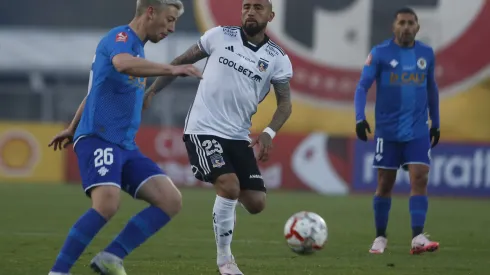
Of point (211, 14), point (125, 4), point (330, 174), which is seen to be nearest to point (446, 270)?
point (330, 174)

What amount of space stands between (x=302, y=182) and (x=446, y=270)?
12063mm

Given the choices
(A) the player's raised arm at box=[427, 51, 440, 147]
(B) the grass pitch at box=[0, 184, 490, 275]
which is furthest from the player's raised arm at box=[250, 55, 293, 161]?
(A) the player's raised arm at box=[427, 51, 440, 147]

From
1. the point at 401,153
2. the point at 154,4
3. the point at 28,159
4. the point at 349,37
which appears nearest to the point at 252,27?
the point at 154,4

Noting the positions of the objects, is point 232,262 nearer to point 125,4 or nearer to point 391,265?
point 391,265

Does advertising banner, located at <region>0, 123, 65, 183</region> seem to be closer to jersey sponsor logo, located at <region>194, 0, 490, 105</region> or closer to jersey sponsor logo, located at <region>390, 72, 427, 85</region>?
jersey sponsor logo, located at <region>194, 0, 490, 105</region>

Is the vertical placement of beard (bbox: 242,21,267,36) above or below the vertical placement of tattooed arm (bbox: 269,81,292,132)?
above

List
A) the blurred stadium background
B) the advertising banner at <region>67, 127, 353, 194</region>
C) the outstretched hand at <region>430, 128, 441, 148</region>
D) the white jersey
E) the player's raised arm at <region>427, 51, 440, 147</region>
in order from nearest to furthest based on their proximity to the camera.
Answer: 1. the white jersey
2. the player's raised arm at <region>427, 51, 440, 147</region>
3. the outstretched hand at <region>430, 128, 441, 148</region>
4. the blurred stadium background
5. the advertising banner at <region>67, 127, 353, 194</region>

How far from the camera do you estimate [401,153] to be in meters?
10.8

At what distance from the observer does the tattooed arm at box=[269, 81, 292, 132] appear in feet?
28.5

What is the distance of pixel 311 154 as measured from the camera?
21.0 meters

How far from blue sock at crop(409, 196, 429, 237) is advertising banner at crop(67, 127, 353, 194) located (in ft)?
33.5

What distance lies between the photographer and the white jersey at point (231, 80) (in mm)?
8570

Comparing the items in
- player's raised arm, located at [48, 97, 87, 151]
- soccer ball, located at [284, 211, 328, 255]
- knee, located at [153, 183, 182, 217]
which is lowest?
soccer ball, located at [284, 211, 328, 255]

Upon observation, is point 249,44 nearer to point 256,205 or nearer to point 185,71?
point 256,205
